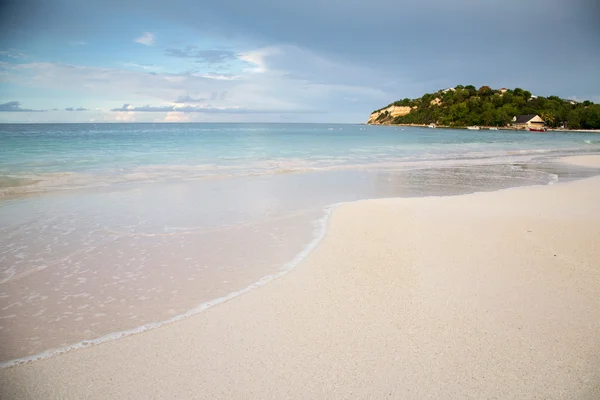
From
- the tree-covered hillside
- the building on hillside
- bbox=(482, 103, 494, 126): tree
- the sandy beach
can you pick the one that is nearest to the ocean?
the sandy beach

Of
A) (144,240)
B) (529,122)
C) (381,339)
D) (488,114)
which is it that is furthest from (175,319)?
(488,114)

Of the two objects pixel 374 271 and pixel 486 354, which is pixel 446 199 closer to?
pixel 374 271

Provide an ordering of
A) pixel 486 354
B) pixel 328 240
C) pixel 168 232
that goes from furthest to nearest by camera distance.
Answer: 1. pixel 168 232
2. pixel 328 240
3. pixel 486 354

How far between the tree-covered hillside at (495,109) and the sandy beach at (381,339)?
124 metres

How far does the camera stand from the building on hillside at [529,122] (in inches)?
4195

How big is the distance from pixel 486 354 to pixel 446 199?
741cm

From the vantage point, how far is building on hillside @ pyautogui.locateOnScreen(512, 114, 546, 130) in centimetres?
10654

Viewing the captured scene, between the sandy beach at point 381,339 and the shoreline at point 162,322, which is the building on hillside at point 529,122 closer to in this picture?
the sandy beach at point 381,339

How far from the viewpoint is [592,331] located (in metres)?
3.47

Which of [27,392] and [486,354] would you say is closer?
[27,392]

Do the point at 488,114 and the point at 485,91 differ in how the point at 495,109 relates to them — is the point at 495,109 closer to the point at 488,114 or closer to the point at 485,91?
the point at 488,114

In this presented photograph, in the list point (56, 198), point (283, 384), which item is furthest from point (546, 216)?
point (56, 198)

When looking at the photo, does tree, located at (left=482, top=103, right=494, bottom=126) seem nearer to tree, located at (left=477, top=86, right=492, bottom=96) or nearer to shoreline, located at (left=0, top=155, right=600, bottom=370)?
tree, located at (left=477, top=86, right=492, bottom=96)

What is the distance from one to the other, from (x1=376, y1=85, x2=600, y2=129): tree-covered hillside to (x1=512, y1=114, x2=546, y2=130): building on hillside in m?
3.12
